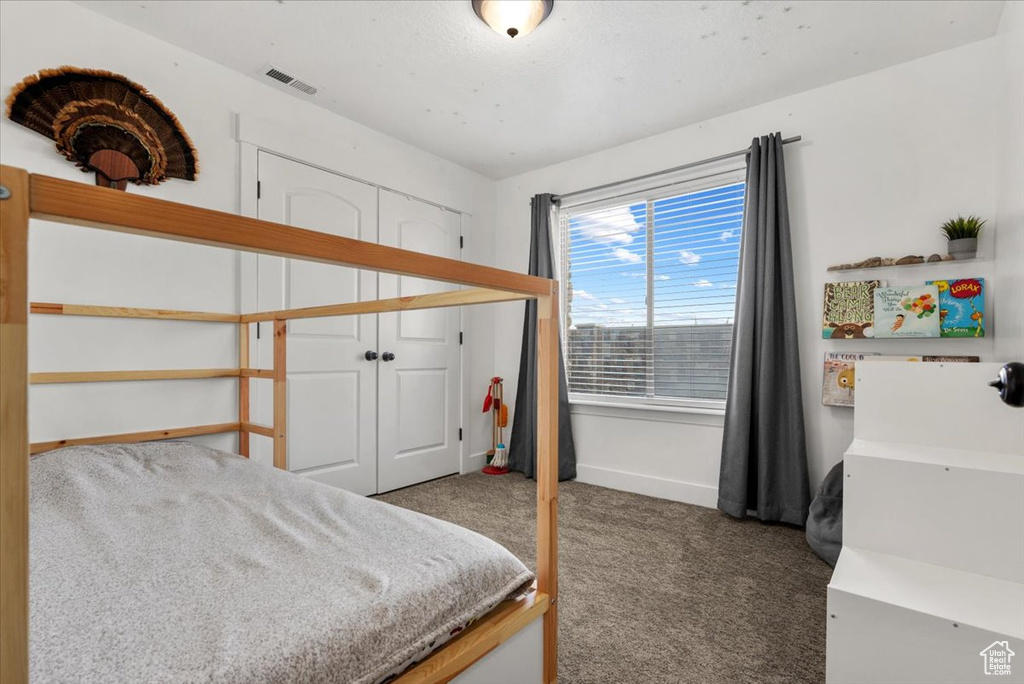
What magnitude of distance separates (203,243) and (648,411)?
9.30ft

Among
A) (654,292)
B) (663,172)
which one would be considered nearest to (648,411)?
(654,292)

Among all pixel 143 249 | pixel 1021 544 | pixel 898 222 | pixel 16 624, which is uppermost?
pixel 898 222

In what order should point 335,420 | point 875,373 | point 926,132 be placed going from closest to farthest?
point 875,373
point 926,132
point 335,420

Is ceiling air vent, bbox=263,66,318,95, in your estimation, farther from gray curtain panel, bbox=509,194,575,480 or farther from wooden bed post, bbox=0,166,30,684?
wooden bed post, bbox=0,166,30,684

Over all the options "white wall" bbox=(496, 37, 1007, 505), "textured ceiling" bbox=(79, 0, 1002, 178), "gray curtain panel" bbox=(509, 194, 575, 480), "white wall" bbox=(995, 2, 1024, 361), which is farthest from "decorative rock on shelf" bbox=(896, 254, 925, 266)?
"gray curtain panel" bbox=(509, 194, 575, 480)

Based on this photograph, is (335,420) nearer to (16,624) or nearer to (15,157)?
(15,157)

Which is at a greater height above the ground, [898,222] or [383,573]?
[898,222]

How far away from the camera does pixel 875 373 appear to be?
1.48m

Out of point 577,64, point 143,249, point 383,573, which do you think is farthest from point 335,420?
point 577,64

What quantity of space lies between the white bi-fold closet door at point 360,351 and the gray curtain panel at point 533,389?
460 millimetres

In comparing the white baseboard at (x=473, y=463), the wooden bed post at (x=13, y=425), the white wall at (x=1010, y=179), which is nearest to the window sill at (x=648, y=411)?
the white baseboard at (x=473, y=463)

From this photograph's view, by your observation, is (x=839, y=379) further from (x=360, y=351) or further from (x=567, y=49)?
(x=360, y=351)

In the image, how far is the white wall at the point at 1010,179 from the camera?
60.9 inches

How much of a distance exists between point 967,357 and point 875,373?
3.53 feet
